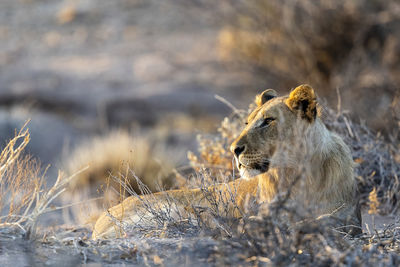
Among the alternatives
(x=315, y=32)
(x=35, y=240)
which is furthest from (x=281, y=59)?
(x=35, y=240)

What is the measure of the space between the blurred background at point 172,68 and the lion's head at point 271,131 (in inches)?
115

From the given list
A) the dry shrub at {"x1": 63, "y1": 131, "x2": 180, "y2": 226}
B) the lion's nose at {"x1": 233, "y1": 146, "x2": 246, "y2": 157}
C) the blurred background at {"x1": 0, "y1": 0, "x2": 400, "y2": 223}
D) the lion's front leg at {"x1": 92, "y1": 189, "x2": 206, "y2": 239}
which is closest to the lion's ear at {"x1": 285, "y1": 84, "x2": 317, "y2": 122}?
the lion's nose at {"x1": 233, "y1": 146, "x2": 246, "y2": 157}

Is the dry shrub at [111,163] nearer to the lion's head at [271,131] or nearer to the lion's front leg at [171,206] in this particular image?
the lion's front leg at [171,206]

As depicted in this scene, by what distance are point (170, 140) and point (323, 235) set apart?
397 inches

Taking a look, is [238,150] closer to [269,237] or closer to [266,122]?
[266,122]

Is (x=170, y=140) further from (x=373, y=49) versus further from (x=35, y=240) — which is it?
(x=35, y=240)

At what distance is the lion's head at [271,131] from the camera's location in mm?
4469

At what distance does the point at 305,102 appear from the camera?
4.55 m

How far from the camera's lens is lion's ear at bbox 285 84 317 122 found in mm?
4516

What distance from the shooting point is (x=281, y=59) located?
1401 centimetres

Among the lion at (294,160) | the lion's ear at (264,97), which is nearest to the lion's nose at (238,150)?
the lion at (294,160)

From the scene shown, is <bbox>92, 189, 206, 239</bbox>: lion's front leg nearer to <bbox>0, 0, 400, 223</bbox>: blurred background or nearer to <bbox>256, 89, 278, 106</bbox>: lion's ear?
<bbox>256, 89, 278, 106</bbox>: lion's ear

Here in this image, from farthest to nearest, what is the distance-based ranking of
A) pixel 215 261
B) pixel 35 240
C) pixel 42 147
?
pixel 42 147 < pixel 35 240 < pixel 215 261

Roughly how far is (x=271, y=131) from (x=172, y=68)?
Result: 13928mm
